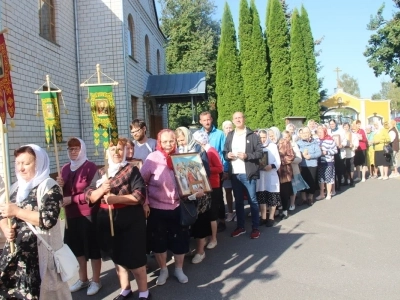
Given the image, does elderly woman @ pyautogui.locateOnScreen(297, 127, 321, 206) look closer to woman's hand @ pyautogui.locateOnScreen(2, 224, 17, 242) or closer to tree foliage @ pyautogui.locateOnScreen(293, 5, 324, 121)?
woman's hand @ pyautogui.locateOnScreen(2, 224, 17, 242)

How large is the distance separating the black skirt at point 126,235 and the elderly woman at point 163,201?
1.59 feet

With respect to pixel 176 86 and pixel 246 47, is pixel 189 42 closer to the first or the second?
pixel 246 47

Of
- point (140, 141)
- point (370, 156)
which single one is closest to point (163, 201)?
point (140, 141)

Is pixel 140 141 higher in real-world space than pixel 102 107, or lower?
lower

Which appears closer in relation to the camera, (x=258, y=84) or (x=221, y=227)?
(x=221, y=227)

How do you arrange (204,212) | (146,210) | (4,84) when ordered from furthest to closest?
(204,212) < (146,210) < (4,84)

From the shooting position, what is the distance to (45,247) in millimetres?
3027

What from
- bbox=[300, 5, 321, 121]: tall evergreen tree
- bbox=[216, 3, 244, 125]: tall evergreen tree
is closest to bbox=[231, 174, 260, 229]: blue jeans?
bbox=[216, 3, 244, 125]: tall evergreen tree

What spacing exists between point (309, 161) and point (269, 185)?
2527 millimetres

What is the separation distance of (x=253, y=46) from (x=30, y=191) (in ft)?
70.7

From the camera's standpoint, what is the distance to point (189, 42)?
114 feet

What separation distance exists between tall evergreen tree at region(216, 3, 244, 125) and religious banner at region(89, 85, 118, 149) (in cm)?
1903

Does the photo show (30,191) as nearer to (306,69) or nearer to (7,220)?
(7,220)

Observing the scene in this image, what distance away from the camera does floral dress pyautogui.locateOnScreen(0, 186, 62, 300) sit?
2938 millimetres
